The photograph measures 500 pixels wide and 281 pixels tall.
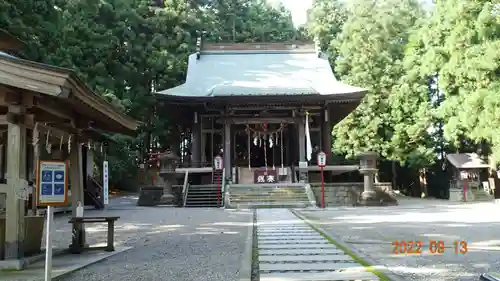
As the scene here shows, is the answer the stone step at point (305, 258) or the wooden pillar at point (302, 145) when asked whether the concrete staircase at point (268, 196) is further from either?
the stone step at point (305, 258)

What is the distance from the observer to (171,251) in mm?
7223

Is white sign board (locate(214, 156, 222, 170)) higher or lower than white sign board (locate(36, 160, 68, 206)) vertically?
higher

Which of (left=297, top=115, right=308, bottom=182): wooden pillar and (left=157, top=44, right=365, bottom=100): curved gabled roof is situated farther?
(left=157, top=44, right=365, bottom=100): curved gabled roof

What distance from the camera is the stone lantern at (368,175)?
749 inches

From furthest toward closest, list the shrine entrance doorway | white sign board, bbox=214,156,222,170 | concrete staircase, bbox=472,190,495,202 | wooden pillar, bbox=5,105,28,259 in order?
the shrine entrance doorway, concrete staircase, bbox=472,190,495,202, white sign board, bbox=214,156,222,170, wooden pillar, bbox=5,105,28,259

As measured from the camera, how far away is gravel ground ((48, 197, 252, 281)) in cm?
536

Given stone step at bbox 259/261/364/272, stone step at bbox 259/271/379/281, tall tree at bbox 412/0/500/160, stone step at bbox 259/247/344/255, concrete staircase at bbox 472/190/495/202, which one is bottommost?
concrete staircase at bbox 472/190/495/202

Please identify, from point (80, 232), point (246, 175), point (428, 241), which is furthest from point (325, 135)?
point (80, 232)

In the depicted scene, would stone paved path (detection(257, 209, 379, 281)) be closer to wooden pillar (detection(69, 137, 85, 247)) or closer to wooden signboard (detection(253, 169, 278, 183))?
wooden pillar (detection(69, 137, 85, 247))

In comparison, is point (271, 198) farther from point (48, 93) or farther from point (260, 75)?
point (48, 93)

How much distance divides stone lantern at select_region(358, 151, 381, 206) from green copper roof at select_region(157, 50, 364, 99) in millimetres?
3596

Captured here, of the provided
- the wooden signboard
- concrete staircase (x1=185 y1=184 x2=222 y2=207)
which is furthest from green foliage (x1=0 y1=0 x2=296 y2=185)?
the wooden signboard

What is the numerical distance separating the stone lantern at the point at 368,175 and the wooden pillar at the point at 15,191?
15452 millimetres

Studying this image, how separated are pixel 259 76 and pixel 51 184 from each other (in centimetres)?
2185
